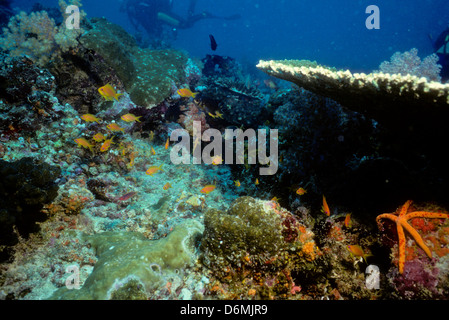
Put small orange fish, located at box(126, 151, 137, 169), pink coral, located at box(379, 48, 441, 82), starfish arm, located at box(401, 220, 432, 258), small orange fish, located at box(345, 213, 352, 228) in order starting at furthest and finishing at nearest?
pink coral, located at box(379, 48, 441, 82) → small orange fish, located at box(126, 151, 137, 169) → small orange fish, located at box(345, 213, 352, 228) → starfish arm, located at box(401, 220, 432, 258)

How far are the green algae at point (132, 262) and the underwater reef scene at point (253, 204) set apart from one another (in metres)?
0.02

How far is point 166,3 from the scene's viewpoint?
82.5ft

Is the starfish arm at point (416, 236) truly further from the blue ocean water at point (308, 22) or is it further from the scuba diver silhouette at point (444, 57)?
the blue ocean water at point (308, 22)

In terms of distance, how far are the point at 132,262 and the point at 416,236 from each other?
A: 3.33m

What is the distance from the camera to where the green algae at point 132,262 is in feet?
8.32

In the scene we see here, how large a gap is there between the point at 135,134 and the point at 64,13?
4196 mm

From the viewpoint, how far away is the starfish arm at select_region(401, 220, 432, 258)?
7.47 ft

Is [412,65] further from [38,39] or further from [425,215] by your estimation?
[38,39]

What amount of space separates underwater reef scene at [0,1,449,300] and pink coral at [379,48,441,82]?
5524 millimetres

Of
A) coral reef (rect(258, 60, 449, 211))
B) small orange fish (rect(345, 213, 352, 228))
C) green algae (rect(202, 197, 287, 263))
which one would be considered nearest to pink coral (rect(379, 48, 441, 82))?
coral reef (rect(258, 60, 449, 211))

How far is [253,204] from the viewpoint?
115 inches

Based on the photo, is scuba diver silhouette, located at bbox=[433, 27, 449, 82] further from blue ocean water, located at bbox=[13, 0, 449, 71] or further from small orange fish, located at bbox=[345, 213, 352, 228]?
blue ocean water, located at bbox=[13, 0, 449, 71]

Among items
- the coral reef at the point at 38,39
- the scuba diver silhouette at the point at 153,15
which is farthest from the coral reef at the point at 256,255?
the scuba diver silhouette at the point at 153,15
